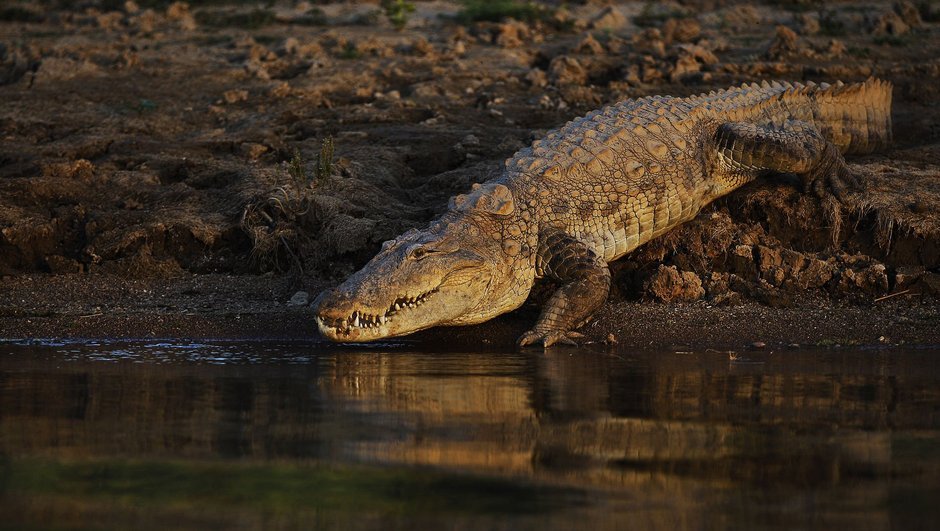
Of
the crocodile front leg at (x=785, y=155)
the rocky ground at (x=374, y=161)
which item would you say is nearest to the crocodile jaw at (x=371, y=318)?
the rocky ground at (x=374, y=161)

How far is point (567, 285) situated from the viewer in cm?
852

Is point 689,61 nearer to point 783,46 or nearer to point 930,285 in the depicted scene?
point 783,46

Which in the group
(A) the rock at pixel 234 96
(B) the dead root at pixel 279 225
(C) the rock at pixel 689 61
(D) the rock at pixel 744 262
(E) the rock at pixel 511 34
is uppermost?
(E) the rock at pixel 511 34

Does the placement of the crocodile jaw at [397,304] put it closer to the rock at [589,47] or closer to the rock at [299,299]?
the rock at [299,299]

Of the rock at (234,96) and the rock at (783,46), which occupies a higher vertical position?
the rock at (783,46)

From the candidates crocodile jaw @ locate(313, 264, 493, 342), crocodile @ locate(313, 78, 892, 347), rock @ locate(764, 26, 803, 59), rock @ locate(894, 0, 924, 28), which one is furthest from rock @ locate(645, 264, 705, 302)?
rock @ locate(894, 0, 924, 28)

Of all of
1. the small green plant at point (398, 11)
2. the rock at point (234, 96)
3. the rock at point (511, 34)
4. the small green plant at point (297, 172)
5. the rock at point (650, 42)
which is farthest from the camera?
the small green plant at point (398, 11)

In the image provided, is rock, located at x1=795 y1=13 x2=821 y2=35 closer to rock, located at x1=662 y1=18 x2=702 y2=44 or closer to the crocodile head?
rock, located at x1=662 y1=18 x2=702 y2=44

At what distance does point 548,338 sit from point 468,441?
9.97ft

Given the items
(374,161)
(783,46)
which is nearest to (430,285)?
(374,161)

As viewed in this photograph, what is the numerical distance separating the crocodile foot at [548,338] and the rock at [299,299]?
5.49ft

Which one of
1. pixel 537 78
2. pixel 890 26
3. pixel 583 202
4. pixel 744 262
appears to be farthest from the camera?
pixel 890 26

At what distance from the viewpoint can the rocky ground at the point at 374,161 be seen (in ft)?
29.5

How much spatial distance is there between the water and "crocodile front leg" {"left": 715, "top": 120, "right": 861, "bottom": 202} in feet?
7.70
